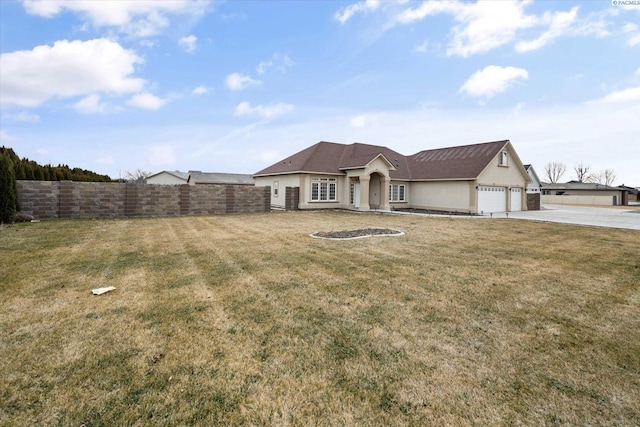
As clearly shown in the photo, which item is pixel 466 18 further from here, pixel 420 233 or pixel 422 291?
pixel 422 291

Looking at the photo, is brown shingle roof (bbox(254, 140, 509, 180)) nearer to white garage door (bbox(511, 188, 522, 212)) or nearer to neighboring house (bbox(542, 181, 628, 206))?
white garage door (bbox(511, 188, 522, 212))

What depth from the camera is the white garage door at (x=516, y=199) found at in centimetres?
2602

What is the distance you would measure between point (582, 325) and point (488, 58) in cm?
1821

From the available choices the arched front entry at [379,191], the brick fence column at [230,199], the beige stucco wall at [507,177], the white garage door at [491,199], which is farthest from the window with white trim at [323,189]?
the white garage door at [491,199]

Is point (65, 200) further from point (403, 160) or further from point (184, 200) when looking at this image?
point (403, 160)

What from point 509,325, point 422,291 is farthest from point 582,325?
point 422,291

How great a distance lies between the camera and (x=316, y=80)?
22234 millimetres

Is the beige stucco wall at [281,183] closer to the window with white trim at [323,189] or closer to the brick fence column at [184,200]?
the window with white trim at [323,189]

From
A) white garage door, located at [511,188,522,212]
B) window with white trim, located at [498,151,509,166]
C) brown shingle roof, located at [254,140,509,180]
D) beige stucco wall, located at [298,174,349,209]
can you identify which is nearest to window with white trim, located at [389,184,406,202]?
brown shingle roof, located at [254,140,509,180]

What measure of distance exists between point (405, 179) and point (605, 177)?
8839 cm

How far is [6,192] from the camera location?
42.5 feet

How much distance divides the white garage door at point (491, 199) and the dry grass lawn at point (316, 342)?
676 inches

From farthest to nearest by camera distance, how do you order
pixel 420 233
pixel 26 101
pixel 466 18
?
pixel 26 101
pixel 466 18
pixel 420 233

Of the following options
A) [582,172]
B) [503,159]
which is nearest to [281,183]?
[503,159]
